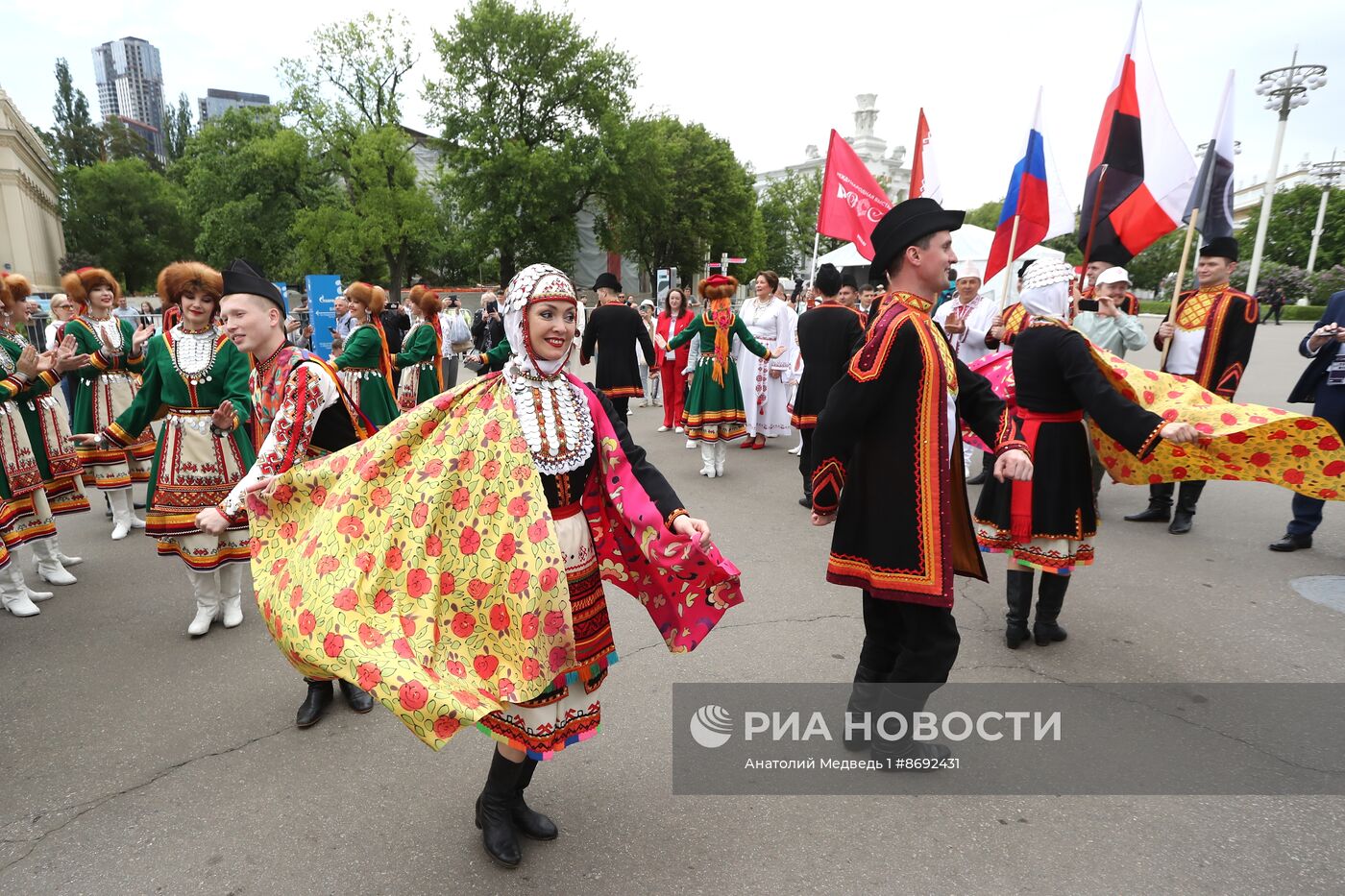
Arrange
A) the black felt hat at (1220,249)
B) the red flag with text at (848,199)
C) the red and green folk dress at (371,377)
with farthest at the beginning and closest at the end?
the red flag with text at (848,199)
the red and green folk dress at (371,377)
the black felt hat at (1220,249)

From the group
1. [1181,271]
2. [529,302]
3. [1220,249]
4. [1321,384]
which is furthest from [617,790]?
[1321,384]

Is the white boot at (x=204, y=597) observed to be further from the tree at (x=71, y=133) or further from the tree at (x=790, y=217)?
the tree at (x=71, y=133)

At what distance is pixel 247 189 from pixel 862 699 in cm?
4166

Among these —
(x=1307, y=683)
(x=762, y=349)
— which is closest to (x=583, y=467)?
(x=1307, y=683)

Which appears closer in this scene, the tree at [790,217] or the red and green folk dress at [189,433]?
the red and green folk dress at [189,433]

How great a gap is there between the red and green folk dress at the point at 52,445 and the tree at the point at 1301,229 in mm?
58285

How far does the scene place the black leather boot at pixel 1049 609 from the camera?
13.5ft

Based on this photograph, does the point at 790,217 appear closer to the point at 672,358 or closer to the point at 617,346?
the point at 672,358

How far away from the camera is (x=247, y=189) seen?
36.2 meters

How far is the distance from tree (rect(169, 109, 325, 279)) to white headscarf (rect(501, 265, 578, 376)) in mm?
37440

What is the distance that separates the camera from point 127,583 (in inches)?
210

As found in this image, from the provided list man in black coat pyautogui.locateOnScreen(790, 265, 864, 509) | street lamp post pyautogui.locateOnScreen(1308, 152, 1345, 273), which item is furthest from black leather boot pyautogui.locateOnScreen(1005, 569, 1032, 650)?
street lamp post pyautogui.locateOnScreen(1308, 152, 1345, 273)

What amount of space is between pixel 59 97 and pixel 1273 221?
9553cm

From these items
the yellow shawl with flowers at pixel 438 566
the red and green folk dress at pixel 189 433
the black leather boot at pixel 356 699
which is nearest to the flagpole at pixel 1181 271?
the yellow shawl with flowers at pixel 438 566
